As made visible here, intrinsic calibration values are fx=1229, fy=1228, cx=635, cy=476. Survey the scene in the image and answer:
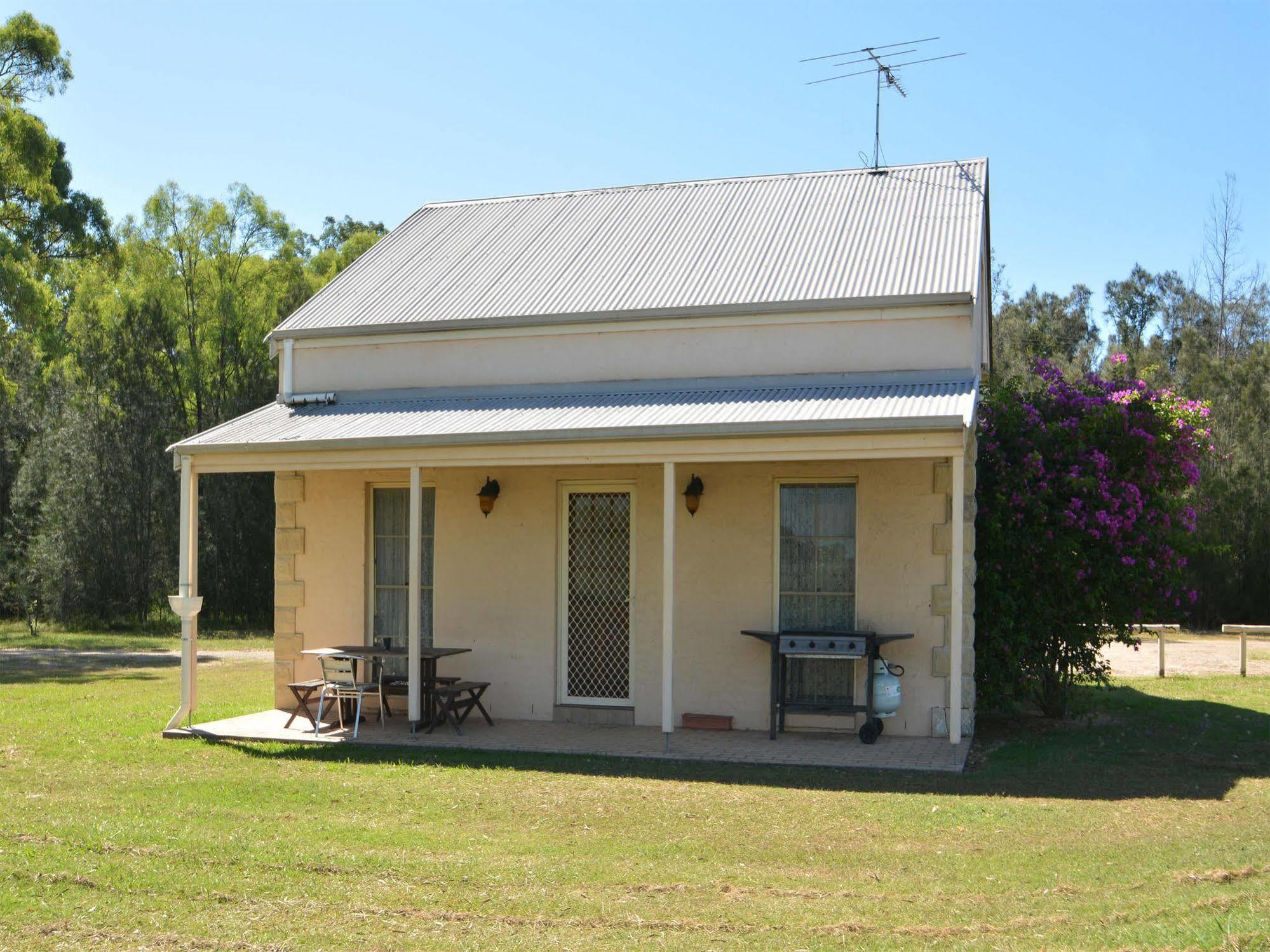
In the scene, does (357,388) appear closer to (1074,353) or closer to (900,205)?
(900,205)

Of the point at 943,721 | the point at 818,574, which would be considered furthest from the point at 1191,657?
the point at 818,574

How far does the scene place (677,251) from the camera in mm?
12977

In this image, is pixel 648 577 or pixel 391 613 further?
pixel 391 613

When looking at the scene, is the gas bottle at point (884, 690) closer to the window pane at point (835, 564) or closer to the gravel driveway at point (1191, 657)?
the window pane at point (835, 564)

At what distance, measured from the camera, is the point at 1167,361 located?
4281 cm

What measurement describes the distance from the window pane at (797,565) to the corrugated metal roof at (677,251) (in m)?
2.21

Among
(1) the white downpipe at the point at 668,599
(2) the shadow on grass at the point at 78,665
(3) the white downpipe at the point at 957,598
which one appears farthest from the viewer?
(2) the shadow on grass at the point at 78,665

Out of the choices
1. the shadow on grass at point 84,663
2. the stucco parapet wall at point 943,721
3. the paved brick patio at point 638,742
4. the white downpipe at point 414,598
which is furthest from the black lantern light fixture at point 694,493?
the shadow on grass at point 84,663

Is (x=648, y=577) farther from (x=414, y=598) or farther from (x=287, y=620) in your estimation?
(x=287, y=620)

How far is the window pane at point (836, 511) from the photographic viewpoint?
36.1ft

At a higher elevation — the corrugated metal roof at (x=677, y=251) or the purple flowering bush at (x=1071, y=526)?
the corrugated metal roof at (x=677, y=251)

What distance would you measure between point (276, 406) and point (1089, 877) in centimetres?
959

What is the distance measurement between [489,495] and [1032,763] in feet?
17.7

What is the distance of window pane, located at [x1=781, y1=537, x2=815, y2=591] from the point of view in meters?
11.1
